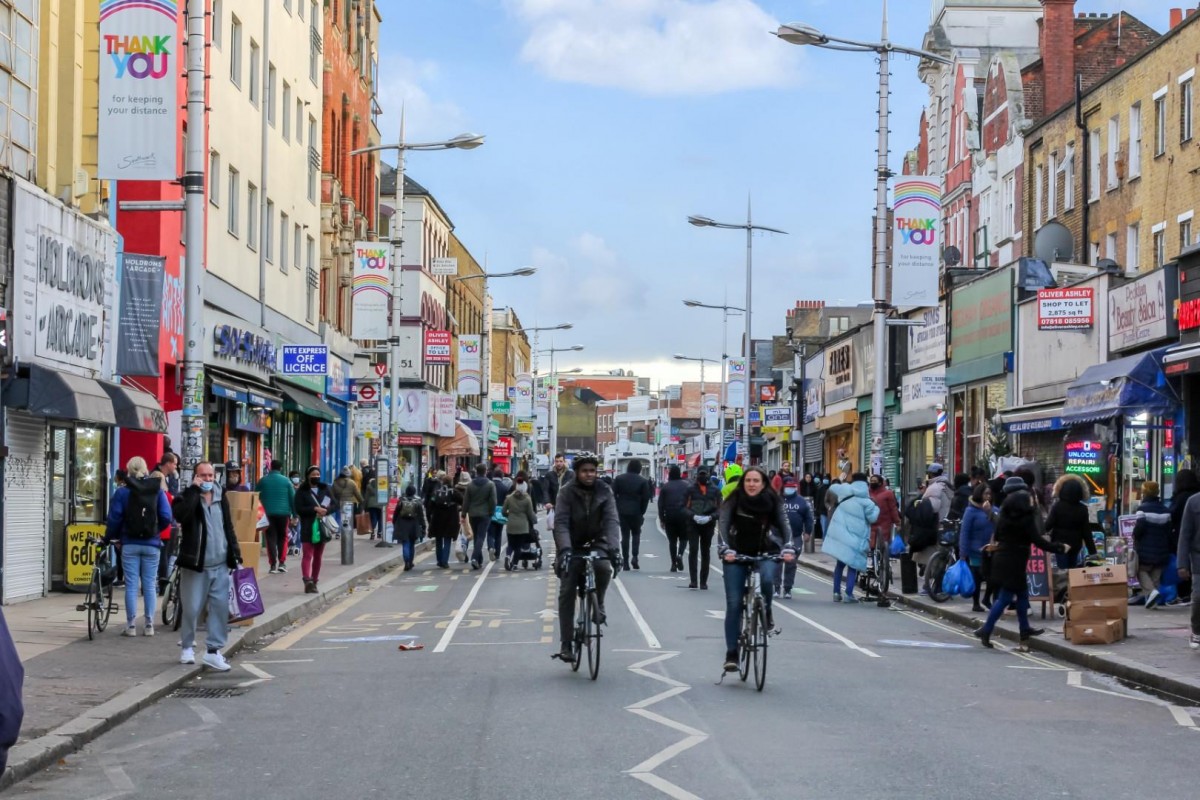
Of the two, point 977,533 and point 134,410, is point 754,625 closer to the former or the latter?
point 977,533

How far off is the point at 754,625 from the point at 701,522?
1135cm

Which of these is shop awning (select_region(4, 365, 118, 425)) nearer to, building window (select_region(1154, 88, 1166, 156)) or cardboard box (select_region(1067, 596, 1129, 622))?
cardboard box (select_region(1067, 596, 1129, 622))

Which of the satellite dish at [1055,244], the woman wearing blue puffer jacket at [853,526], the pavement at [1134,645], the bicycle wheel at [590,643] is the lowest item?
the pavement at [1134,645]

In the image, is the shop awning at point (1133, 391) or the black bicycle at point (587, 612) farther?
the shop awning at point (1133, 391)

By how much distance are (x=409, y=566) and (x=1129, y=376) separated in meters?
12.9

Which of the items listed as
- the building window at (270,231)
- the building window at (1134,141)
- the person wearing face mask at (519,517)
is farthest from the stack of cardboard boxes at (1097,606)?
the building window at (270,231)

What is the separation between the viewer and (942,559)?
905 inches

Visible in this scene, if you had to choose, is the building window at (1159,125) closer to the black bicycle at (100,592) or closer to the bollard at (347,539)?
the bollard at (347,539)

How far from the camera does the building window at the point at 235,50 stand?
34219mm

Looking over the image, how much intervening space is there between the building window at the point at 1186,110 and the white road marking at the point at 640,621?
13.5 meters

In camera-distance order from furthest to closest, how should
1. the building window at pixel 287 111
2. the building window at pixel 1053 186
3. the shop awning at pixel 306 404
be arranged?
1. the building window at pixel 287 111
2. the shop awning at pixel 306 404
3. the building window at pixel 1053 186

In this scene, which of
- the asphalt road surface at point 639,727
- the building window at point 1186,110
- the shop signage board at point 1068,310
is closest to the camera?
the asphalt road surface at point 639,727

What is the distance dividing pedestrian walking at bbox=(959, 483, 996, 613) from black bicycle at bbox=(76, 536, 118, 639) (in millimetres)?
10145

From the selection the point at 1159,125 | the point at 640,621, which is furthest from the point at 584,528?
the point at 1159,125
